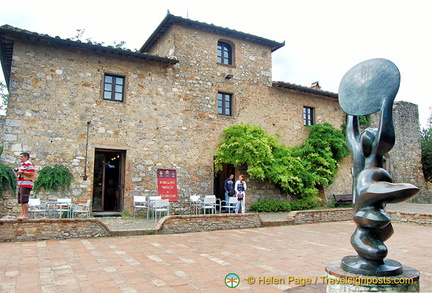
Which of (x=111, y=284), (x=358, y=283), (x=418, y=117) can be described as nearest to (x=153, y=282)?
(x=111, y=284)

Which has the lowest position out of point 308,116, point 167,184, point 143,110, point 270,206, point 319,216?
point 319,216

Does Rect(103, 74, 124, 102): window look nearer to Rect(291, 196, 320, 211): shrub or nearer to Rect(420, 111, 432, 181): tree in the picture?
Rect(291, 196, 320, 211): shrub

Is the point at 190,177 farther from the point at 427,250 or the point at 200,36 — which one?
the point at 427,250

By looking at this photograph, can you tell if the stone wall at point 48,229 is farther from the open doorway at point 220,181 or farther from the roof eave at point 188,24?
the roof eave at point 188,24

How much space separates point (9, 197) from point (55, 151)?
1.81 metres

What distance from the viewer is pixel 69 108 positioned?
32.6 feet

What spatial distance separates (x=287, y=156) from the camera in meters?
13.0

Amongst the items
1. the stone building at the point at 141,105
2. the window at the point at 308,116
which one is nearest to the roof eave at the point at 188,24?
the stone building at the point at 141,105

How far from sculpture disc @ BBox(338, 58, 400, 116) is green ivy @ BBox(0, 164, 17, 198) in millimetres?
9134

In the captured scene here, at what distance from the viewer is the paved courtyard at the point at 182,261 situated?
12.1 feet

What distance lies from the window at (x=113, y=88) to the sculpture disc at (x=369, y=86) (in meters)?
8.73

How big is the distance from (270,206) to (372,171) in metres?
9.32

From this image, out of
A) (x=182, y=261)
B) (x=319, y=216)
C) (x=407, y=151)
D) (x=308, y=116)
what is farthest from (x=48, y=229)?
(x=407, y=151)

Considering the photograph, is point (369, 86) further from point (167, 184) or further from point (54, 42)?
point (54, 42)
